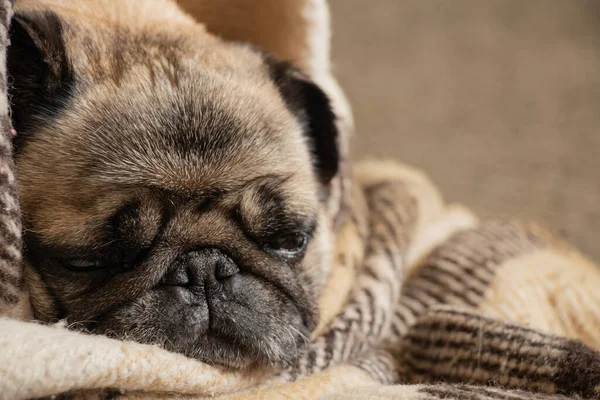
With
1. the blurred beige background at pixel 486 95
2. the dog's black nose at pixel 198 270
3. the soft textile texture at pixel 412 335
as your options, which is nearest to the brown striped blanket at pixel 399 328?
the soft textile texture at pixel 412 335

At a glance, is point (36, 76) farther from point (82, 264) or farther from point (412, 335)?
point (412, 335)

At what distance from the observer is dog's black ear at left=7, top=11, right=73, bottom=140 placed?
826mm

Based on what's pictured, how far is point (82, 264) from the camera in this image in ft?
2.59

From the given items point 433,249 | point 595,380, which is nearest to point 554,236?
point 433,249

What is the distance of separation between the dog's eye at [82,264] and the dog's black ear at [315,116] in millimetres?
462

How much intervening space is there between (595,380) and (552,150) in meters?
1.40

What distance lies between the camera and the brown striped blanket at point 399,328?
67 cm

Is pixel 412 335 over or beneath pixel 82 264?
over

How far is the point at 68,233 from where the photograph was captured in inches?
30.5

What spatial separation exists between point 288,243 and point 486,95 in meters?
1.56

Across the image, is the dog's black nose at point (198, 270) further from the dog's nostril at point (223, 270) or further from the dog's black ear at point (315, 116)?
the dog's black ear at point (315, 116)

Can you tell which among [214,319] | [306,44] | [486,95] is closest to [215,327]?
[214,319]

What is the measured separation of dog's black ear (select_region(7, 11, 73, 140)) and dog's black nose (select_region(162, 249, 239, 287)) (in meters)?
0.27

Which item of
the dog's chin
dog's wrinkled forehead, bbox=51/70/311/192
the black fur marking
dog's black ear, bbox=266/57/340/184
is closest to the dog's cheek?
the dog's chin
